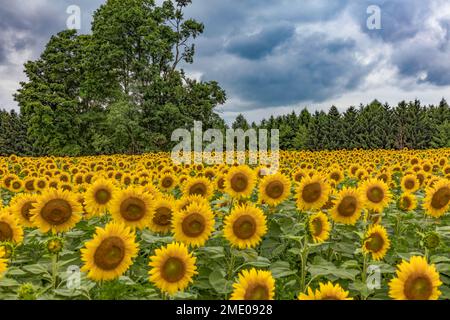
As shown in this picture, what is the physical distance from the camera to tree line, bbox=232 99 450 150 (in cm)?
6047

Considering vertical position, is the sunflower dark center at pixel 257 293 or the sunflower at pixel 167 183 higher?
the sunflower at pixel 167 183

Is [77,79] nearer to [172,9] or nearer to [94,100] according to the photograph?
[94,100]

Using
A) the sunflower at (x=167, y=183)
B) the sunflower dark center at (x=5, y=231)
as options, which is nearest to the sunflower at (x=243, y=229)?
the sunflower dark center at (x=5, y=231)

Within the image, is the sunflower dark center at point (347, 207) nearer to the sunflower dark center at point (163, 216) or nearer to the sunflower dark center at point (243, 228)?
the sunflower dark center at point (243, 228)

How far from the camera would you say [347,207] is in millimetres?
5164

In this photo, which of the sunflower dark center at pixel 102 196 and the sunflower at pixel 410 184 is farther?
the sunflower at pixel 410 184

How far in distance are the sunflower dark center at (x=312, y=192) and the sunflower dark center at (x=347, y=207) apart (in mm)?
384

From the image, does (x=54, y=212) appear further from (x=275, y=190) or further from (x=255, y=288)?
(x=275, y=190)

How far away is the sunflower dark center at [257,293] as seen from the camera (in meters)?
3.07

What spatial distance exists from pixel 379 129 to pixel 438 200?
58.6m

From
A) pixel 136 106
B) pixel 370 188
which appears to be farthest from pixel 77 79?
pixel 370 188

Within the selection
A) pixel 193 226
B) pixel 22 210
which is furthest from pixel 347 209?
pixel 22 210

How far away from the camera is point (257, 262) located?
427 cm
